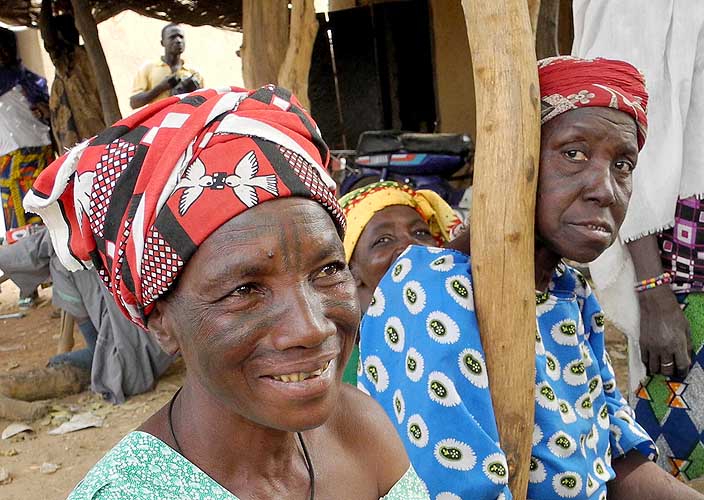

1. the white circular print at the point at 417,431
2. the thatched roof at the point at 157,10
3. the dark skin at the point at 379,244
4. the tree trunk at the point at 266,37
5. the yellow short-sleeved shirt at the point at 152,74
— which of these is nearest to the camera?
the white circular print at the point at 417,431

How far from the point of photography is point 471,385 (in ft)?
5.28

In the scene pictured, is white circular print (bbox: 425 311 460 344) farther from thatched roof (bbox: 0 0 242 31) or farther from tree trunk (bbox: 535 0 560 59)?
thatched roof (bbox: 0 0 242 31)

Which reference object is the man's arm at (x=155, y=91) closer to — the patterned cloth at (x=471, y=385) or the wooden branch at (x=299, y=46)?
the wooden branch at (x=299, y=46)

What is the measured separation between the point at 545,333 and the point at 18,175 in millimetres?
6986

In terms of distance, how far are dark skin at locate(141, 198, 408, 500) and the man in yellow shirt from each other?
19.9 ft

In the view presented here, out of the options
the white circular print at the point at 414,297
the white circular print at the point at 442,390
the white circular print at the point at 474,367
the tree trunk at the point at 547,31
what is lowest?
the white circular print at the point at 442,390

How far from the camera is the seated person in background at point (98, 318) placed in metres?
4.69

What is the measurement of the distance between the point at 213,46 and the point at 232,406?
15.2 meters

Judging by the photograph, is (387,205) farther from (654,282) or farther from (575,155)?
(575,155)

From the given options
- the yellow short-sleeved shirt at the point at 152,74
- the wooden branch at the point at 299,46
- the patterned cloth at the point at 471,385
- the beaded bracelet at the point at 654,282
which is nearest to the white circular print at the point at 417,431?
the patterned cloth at the point at 471,385

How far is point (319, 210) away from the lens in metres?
1.10

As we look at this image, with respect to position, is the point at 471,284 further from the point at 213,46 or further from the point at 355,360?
the point at 213,46

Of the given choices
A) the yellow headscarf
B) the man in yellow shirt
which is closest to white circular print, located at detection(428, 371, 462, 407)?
the yellow headscarf

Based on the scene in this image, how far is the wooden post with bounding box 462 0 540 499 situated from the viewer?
153 centimetres
